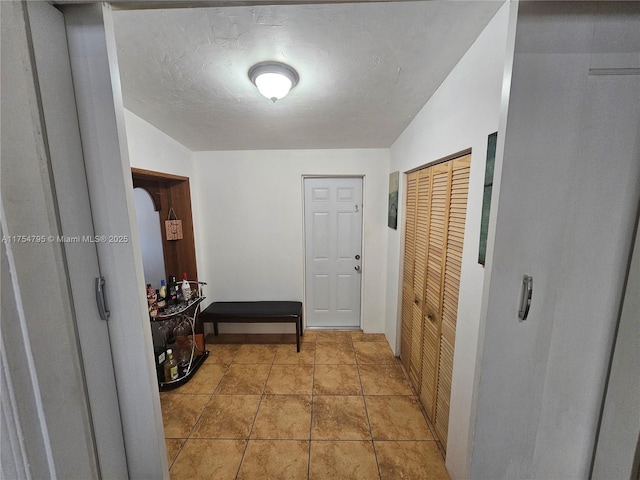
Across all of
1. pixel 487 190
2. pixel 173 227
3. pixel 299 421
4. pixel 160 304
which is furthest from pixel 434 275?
pixel 173 227

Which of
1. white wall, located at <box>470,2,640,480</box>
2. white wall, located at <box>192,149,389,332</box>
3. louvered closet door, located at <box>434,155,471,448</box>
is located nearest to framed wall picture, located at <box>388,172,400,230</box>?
white wall, located at <box>192,149,389,332</box>

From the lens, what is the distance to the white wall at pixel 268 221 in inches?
105

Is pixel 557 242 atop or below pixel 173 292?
atop

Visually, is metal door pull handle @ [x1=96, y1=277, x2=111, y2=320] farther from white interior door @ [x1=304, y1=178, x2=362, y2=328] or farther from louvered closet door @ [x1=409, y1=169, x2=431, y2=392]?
white interior door @ [x1=304, y1=178, x2=362, y2=328]

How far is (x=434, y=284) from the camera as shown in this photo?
1560mm

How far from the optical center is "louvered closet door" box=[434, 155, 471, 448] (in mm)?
1226

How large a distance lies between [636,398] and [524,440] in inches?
10.2

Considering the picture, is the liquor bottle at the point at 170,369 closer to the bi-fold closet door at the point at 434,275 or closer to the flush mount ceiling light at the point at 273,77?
the bi-fold closet door at the point at 434,275

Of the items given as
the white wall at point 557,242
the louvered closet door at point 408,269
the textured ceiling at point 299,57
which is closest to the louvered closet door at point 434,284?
the louvered closet door at point 408,269

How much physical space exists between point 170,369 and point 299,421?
1.25 metres

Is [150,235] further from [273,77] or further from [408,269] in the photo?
[408,269]

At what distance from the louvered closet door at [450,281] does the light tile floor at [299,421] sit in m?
0.28

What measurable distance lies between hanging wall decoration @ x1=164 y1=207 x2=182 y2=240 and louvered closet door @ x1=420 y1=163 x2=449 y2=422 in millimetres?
2445

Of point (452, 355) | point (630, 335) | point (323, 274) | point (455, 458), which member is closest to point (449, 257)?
point (452, 355)
